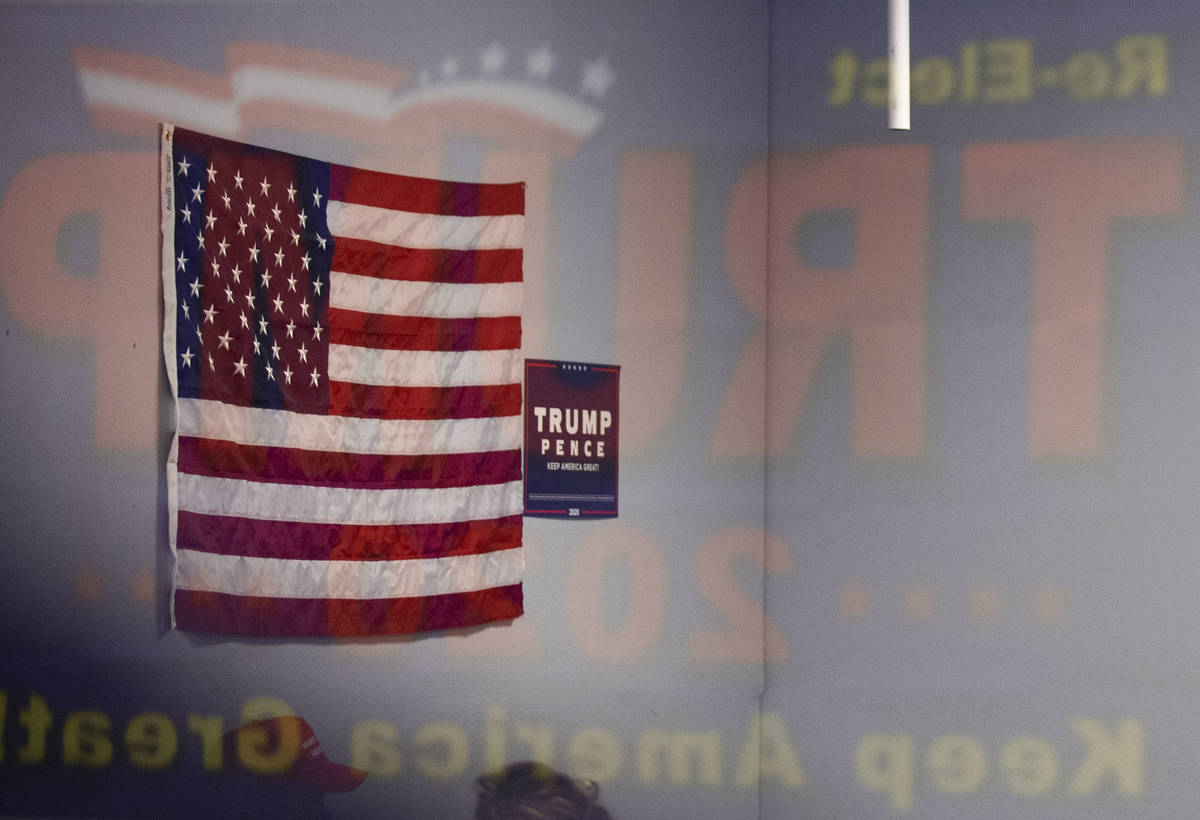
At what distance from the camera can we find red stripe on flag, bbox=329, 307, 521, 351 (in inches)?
109

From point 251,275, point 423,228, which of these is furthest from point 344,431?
point 423,228

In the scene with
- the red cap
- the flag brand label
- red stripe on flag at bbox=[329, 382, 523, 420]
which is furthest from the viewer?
the flag brand label

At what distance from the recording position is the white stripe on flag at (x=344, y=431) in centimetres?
255

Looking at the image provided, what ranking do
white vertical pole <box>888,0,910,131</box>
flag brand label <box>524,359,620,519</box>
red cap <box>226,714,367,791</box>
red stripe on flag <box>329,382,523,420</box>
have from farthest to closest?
1. flag brand label <box>524,359,620,519</box>
2. red stripe on flag <box>329,382,523,420</box>
3. red cap <box>226,714,367,791</box>
4. white vertical pole <box>888,0,910,131</box>

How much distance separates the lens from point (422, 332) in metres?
2.86

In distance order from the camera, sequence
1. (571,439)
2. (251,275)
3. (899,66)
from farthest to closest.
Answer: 1. (571,439)
2. (251,275)
3. (899,66)

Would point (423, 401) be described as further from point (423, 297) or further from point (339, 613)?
point (339, 613)

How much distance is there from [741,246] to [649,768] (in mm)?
1505

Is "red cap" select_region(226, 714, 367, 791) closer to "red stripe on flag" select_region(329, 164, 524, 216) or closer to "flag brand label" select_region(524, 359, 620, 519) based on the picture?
"flag brand label" select_region(524, 359, 620, 519)

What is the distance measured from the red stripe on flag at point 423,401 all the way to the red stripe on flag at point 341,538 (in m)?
0.28

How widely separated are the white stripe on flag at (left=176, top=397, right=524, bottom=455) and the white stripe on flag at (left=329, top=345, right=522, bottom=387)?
10 centimetres

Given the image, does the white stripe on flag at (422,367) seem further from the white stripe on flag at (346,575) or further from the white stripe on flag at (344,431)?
the white stripe on flag at (346,575)

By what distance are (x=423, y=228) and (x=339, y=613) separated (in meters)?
0.98

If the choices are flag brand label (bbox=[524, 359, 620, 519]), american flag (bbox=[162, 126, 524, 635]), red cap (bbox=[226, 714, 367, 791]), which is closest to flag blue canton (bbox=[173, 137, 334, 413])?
american flag (bbox=[162, 126, 524, 635])
